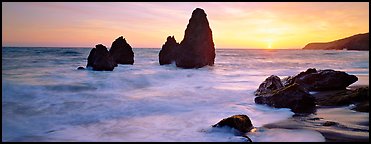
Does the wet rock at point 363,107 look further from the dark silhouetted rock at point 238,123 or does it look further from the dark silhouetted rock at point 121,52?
the dark silhouetted rock at point 121,52

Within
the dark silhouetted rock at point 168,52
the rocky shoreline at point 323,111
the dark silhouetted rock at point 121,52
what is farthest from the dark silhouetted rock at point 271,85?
the dark silhouetted rock at point 121,52

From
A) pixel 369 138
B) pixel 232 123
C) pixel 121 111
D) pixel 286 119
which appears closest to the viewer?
pixel 369 138

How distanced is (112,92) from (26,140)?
8.15 m

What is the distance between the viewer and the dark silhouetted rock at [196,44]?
37513 mm

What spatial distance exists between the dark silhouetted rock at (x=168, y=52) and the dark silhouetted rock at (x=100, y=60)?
45.4 ft

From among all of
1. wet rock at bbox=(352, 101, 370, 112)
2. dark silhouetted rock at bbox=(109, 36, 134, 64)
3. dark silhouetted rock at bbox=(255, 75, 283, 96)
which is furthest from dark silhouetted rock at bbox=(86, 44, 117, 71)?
wet rock at bbox=(352, 101, 370, 112)

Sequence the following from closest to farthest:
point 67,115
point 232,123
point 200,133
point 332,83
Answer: point 232,123, point 200,133, point 67,115, point 332,83

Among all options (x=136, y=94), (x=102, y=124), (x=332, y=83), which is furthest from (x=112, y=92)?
(x=332, y=83)

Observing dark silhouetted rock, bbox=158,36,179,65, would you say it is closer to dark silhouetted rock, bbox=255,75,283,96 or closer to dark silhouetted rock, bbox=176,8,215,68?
dark silhouetted rock, bbox=176,8,215,68

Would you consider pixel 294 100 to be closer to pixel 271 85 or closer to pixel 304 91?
pixel 304 91

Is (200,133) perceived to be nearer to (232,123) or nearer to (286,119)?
(232,123)

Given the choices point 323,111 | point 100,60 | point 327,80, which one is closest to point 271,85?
point 327,80

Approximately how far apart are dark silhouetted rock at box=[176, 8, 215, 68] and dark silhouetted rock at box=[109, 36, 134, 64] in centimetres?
668

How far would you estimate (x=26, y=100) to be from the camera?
12.0 m
